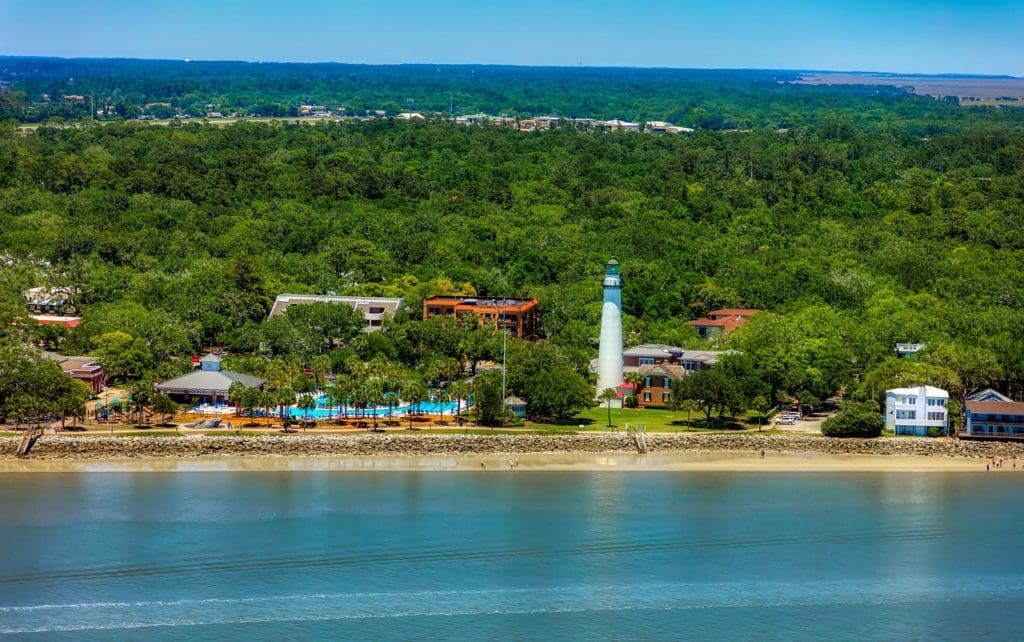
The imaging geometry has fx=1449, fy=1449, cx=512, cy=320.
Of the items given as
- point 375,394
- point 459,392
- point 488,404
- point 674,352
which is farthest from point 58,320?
point 674,352

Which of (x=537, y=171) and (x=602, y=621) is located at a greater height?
(x=537, y=171)

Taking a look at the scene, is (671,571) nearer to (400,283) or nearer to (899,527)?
(899,527)

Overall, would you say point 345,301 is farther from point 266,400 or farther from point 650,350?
point 266,400

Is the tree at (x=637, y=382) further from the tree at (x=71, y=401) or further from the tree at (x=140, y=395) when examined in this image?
the tree at (x=71, y=401)

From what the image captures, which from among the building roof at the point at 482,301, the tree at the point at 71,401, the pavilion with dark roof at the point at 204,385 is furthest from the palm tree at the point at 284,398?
the building roof at the point at 482,301

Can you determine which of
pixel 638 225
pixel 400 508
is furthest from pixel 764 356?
pixel 638 225

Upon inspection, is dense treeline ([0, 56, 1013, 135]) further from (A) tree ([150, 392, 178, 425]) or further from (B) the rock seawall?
(A) tree ([150, 392, 178, 425])
